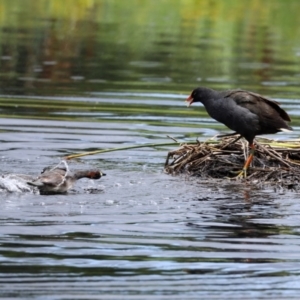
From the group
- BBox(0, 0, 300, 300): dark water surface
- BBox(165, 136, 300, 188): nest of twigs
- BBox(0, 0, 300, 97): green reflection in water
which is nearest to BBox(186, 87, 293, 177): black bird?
BBox(165, 136, 300, 188): nest of twigs

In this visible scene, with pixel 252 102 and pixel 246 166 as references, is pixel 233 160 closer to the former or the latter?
pixel 246 166

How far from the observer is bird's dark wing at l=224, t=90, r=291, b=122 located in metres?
12.9

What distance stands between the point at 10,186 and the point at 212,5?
29.7 metres

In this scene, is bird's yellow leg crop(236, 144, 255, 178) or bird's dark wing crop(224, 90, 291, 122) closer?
bird's yellow leg crop(236, 144, 255, 178)

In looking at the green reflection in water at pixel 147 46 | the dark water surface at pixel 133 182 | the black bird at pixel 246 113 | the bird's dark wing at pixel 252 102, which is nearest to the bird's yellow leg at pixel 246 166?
Result: the black bird at pixel 246 113

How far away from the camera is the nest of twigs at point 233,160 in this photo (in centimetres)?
1271

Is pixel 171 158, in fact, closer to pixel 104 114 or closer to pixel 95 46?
pixel 104 114

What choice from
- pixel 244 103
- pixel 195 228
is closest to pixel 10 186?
pixel 195 228

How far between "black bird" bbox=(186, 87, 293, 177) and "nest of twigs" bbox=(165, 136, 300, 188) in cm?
21

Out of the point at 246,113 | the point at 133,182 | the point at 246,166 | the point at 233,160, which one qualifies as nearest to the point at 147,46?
the point at 233,160

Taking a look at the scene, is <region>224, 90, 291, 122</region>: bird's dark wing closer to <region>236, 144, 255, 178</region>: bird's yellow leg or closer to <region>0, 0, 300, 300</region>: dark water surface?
<region>236, 144, 255, 178</region>: bird's yellow leg

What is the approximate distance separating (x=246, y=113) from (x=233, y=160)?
0.73 m

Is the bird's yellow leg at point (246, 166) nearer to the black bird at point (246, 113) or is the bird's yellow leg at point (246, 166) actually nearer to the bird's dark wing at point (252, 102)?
the black bird at point (246, 113)

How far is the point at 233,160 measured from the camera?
13.2m
